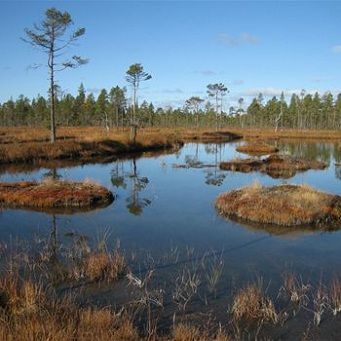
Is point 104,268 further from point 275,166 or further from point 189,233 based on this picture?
point 275,166

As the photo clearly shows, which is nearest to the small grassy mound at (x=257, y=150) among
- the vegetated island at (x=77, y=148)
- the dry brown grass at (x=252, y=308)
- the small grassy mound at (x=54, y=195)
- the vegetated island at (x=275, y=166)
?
the vegetated island at (x=77, y=148)

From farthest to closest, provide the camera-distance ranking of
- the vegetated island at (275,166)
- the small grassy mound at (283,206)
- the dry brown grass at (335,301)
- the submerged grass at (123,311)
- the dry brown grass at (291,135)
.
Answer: the dry brown grass at (291,135) → the vegetated island at (275,166) → the small grassy mound at (283,206) → the dry brown grass at (335,301) → the submerged grass at (123,311)

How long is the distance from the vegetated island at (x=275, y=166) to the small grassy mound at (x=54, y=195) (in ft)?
49.3

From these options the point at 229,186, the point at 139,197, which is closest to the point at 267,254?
the point at 139,197

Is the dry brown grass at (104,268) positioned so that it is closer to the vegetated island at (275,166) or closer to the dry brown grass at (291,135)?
the vegetated island at (275,166)

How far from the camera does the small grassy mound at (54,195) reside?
1886 cm

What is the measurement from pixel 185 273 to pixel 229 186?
15.3 m

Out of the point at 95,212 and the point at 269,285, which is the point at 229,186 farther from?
the point at 269,285

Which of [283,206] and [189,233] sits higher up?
[283,206]

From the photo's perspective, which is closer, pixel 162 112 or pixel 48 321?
pixel 48 321

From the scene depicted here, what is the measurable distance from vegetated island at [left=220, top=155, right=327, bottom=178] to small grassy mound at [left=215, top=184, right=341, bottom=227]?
12.2 meters

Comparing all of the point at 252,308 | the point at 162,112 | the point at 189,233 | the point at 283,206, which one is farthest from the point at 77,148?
the point at 162,112

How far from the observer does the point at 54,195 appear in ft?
63.3

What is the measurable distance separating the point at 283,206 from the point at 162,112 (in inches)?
5621
